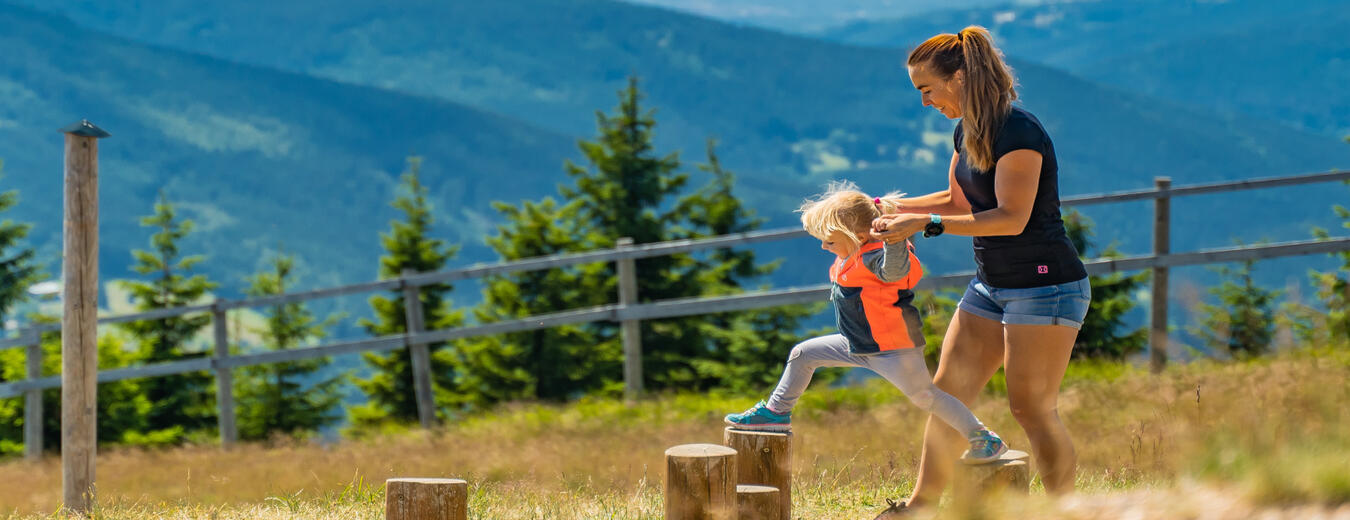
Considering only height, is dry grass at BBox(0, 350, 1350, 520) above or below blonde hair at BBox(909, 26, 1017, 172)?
below

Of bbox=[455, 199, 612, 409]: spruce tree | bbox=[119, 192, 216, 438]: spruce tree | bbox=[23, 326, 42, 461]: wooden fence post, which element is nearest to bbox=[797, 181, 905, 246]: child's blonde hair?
bbox=[23, 326, 42, 461]: wooden fence post

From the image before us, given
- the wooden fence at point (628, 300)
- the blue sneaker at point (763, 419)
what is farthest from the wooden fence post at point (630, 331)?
the blue sneaker at point (763, 419)

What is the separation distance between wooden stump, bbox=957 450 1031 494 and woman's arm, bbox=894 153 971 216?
75 cm

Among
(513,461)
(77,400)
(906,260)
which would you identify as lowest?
(513,461)

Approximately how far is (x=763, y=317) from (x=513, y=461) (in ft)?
35.0

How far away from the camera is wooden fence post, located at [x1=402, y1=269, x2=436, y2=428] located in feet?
30.9

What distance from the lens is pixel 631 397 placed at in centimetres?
919

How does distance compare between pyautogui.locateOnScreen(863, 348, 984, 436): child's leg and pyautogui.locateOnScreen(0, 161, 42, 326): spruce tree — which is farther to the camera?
pyautogui.locateOnScreen(0, 161, 42, 326): spruce tree

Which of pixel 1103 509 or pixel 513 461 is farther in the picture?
pixel 513 461

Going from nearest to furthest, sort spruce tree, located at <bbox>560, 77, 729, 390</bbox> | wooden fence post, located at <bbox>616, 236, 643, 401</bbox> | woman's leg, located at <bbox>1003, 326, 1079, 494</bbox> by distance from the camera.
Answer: woman's leg, located at <bbox>1003, 326, 1079, 494</bbox>
wooden fence post, located at <bbox>616, 236, 643, 401</bbox>
spruce tree, located at <bbox>560, 77, 729, 390</bbox>

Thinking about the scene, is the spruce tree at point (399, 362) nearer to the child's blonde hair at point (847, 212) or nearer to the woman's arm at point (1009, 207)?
the child's blonde hair at point (847, 212)

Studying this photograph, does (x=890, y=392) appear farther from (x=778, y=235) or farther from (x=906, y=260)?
(x=906, y=260)

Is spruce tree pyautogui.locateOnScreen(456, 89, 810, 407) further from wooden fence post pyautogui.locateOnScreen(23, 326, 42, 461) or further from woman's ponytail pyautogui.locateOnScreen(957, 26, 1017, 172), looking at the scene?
woman's ponytail pyautogui.locateOnScreen(957, 26, 1017, 172)

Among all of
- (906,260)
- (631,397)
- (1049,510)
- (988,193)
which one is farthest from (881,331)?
(631,397)
